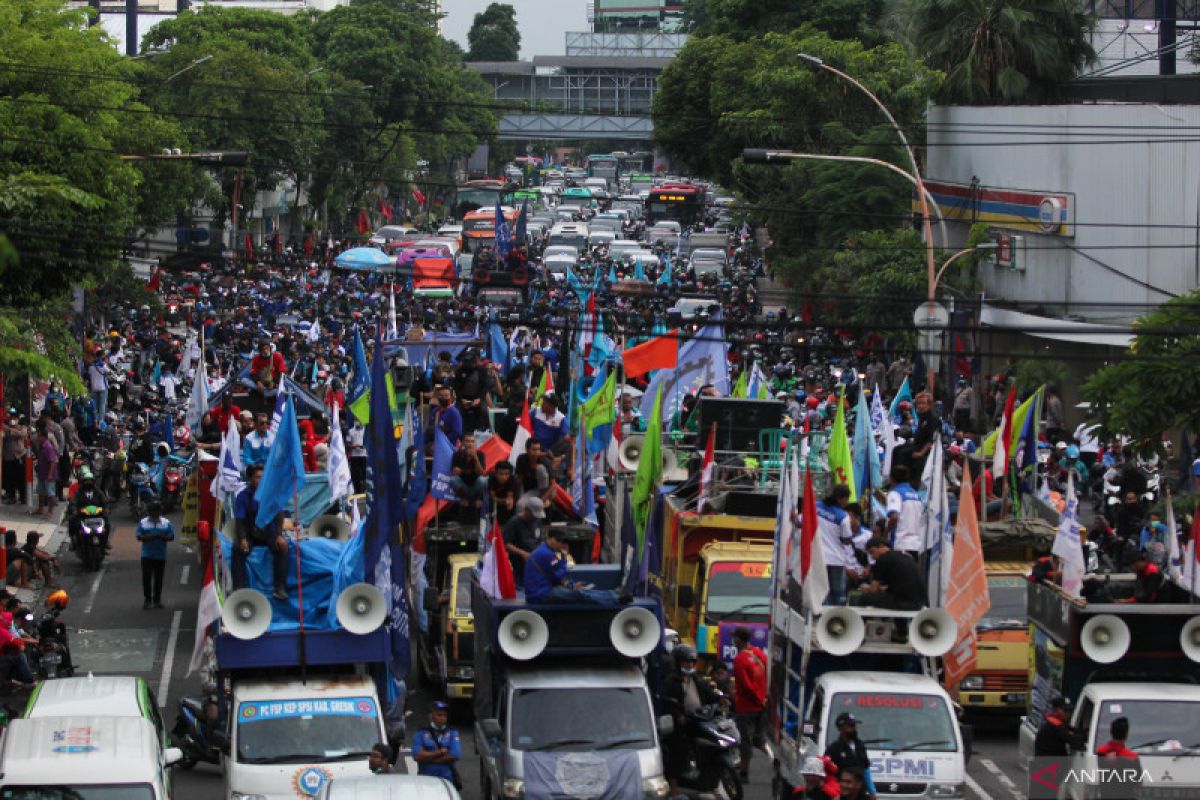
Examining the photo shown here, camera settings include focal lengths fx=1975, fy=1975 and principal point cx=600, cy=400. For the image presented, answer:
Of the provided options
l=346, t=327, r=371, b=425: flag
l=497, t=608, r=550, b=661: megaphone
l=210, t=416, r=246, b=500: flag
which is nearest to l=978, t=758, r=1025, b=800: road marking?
l=497, t=608, r=550, b=661: megaphone

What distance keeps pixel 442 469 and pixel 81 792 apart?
8315 millimetres

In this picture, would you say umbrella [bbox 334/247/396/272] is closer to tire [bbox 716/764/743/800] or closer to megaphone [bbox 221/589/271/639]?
megaphone [bbox 221/589/271/639]

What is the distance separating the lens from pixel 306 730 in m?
15.9

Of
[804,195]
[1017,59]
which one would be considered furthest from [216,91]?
[1017,59]

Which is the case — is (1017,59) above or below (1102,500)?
above

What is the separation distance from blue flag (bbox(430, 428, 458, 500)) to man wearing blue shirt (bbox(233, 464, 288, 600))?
1.93 meters

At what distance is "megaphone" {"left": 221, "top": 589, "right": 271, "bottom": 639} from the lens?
16.6 m

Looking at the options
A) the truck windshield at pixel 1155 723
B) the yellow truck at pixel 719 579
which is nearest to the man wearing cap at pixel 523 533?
the yellow truck at pixel 719 579

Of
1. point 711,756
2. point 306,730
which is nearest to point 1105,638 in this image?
point 711,756

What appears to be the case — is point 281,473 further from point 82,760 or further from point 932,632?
point 932,632

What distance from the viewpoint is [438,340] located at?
1302 inches

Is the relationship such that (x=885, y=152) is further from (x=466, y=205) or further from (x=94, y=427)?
(x=466, y=205)

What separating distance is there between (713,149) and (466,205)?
37.2 m

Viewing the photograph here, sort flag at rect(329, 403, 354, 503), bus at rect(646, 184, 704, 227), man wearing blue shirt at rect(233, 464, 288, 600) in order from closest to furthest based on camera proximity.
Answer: man wearing blue shirt at rect(233, 464, 288, 600) → flag at rect(329, 403, 354, 503) → bus at rect(646, 184, 704, 227)
